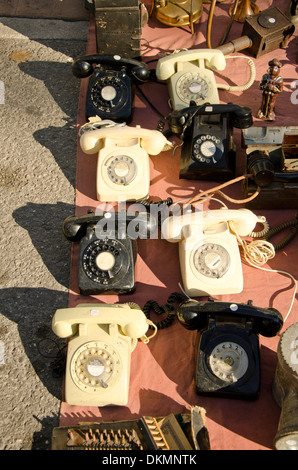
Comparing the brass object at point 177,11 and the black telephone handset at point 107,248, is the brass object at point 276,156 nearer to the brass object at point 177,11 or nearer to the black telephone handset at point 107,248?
the black telephone handset at point 107,248

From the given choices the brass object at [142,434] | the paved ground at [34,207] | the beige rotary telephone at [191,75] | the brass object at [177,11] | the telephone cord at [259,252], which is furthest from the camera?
the brass object at [177,11]

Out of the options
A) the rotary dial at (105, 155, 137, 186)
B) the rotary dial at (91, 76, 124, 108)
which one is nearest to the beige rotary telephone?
the rotary dial at (91, 76, 124, 108)

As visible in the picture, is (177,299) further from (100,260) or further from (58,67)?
(58,67)

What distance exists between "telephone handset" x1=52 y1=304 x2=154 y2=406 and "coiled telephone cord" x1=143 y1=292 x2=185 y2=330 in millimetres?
189

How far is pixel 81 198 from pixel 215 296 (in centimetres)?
91

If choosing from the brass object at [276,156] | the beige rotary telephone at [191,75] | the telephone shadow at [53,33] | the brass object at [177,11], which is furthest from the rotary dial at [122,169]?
the brass object at [177,11]

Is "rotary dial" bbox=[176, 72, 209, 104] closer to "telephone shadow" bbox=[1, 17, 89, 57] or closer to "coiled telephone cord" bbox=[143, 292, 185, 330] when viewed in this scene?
"telephone shadow" bbox=[1, 17, 89, 57]

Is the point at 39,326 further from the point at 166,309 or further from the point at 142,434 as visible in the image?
the point at 142,434

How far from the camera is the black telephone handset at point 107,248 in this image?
2660mm

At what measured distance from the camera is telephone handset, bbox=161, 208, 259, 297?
2.63m

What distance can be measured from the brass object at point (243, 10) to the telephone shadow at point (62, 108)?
3.75 ft

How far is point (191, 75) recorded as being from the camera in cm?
320

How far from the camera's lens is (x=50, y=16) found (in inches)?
154
